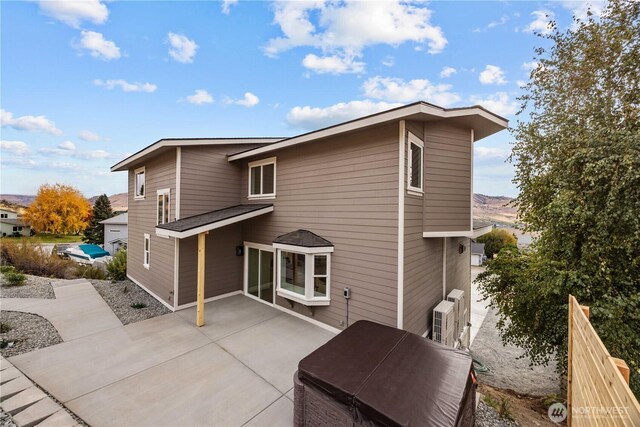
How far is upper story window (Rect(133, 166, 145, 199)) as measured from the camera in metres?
10.1

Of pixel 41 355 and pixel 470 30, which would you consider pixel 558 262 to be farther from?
pixel 41 355

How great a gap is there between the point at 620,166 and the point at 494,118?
2.52m

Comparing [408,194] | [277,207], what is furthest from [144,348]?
[408,194]

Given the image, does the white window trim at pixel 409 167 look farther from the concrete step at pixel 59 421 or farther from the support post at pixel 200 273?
the concrete step at pixel 59 421

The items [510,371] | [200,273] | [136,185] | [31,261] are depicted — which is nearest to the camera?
[200,273]

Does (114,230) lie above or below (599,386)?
below

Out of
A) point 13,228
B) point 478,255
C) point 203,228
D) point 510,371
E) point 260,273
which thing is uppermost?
point 203,228

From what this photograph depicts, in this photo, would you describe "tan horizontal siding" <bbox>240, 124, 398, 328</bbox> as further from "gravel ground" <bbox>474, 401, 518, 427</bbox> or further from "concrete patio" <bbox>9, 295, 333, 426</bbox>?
"gravel ground" <bbox>474, 401, 518, 427</bbox>

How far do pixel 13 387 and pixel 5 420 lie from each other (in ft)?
3.12

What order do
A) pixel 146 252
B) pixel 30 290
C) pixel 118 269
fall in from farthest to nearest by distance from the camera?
pixel 118 269 → pixel 146 252 → pixel 30 290

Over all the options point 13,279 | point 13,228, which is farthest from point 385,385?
point 13,228

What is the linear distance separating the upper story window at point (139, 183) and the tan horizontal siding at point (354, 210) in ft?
22.5

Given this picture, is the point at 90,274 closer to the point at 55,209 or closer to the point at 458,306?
the point at 458,306

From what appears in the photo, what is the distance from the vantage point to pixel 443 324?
6.12 m
